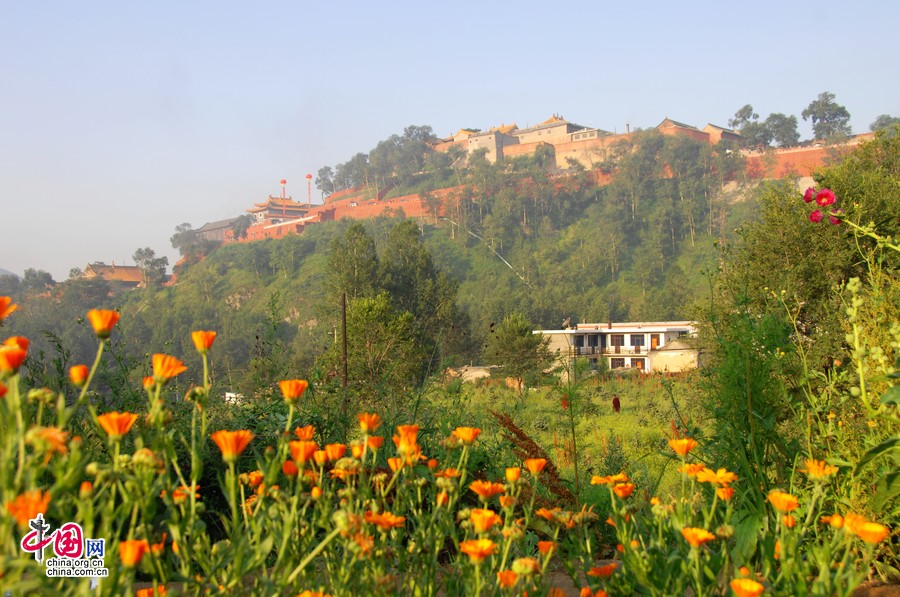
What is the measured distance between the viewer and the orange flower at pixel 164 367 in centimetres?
103

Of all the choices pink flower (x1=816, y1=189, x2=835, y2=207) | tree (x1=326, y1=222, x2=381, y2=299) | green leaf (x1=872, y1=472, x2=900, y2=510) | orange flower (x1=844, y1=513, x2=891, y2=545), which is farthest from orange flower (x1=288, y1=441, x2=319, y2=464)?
tree (x1=326, y1=222, x2=381, y2=299)

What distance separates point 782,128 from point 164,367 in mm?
88375

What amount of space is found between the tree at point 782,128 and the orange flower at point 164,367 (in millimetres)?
Answer: 87530

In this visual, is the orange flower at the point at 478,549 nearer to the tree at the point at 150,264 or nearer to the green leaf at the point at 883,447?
the green leaf at the point at 883,447

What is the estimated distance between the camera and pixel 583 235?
64812mm

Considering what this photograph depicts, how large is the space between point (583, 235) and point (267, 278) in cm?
3091

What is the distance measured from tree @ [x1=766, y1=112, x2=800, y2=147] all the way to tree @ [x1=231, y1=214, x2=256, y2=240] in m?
65.1

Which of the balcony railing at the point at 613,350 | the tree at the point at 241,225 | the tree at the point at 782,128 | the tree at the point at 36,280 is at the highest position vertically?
the tree at the point at 782,128

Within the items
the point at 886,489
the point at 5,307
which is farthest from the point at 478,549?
the point at 886,489

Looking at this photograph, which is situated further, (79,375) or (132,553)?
(79,375)

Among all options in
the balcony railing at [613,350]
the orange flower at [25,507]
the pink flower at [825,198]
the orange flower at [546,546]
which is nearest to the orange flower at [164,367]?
the orange flower at [25,507]

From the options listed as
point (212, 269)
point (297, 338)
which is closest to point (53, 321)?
point (212, 269)

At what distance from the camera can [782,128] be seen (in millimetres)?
78062

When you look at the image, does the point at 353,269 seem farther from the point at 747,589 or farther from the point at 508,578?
the point at 747,589
